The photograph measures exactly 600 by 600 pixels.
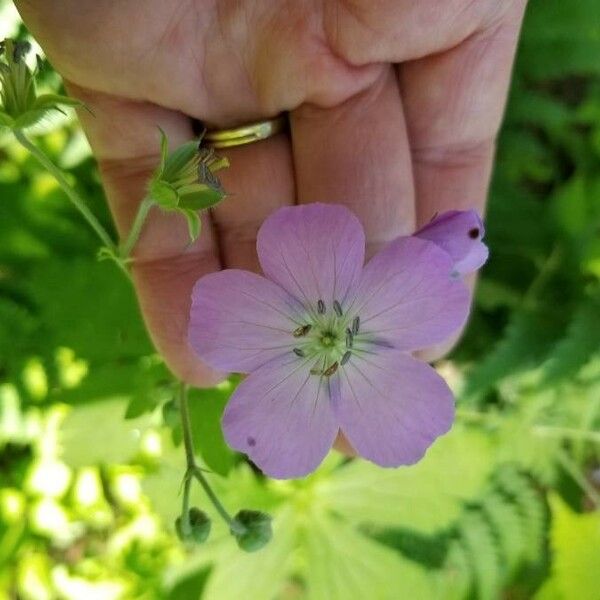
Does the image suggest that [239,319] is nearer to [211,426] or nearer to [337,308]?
[337,308]

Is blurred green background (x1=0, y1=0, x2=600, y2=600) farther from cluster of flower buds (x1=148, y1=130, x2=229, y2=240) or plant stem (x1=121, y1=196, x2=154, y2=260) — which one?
cluster of flower buds (x1=148, y1=130, x2=229, y2=240)

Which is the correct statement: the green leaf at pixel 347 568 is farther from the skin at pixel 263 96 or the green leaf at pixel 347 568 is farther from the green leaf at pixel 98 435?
the skin at pixel 263 96

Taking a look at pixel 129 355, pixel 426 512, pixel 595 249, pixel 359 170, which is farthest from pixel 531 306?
pixel 129 355

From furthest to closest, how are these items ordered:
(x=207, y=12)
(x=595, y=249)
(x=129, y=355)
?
(x=595, y=249) → (x=129, y=355) → (x=207, y=12)

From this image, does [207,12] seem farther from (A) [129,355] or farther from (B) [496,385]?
(B) [496,385]

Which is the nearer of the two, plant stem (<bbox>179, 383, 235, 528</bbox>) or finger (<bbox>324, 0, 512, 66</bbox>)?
plant stem (<bbox>179, 383, 235, 528</bbox>)

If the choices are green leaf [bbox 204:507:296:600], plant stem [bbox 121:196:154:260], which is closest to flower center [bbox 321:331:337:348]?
plant stem [bbox 121:196:154:260]

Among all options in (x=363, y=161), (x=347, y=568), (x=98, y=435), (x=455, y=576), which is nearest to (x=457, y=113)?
(x=363, y=161)
